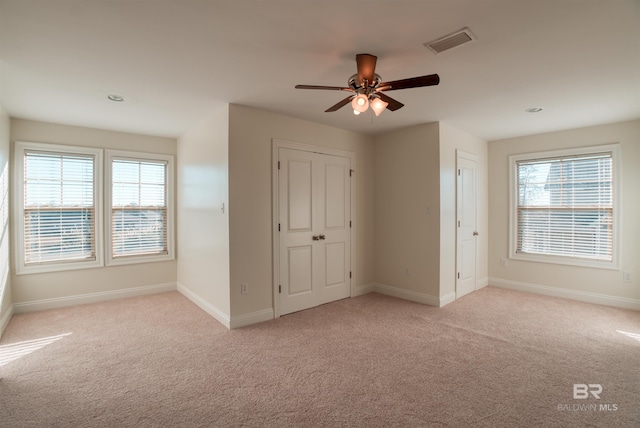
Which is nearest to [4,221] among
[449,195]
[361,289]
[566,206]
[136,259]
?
[136,259]

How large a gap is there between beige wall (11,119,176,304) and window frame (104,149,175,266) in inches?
3.3

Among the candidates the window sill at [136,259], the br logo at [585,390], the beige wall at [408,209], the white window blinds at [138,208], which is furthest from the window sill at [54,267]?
the br logo at [585,390]

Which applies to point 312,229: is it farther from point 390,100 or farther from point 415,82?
point 415,82

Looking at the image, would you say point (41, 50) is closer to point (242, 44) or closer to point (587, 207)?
point (242, 44)

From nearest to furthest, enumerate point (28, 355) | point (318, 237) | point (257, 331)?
1. point (28, 355)
2. point (257, 331)
3. point (318, 237)

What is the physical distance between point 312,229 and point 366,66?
2.35 m

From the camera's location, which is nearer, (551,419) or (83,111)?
(551,419)

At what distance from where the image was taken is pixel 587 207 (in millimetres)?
4391

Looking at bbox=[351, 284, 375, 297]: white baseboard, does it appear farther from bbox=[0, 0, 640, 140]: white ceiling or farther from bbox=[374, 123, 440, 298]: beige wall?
bbox=[0, 0, 640, 140]: white ceiling

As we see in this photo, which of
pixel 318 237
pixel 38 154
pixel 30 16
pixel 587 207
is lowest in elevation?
pixel 318 237

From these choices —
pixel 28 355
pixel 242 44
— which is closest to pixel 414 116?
pixel 242 44

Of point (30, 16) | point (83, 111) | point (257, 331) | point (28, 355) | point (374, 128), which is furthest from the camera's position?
point (374, 128)

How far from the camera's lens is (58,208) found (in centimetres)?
Answer: 421

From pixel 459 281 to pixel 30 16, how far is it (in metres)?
5.22
